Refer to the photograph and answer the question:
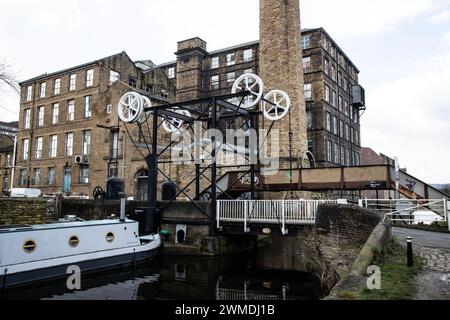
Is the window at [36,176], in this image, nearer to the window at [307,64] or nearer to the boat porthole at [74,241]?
the boat porthole at [74,241]

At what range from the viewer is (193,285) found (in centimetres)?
1205

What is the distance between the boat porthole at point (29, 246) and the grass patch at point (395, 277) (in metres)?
10.6

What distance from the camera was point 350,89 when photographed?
48031 mm

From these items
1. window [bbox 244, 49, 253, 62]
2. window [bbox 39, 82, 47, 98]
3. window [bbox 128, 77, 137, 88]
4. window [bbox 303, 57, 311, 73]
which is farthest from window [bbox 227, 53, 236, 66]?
window [bbox 39, 82, 47, 98]

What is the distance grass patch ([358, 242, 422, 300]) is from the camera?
544 centimetres

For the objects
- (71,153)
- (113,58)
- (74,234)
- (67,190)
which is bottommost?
(74,234)

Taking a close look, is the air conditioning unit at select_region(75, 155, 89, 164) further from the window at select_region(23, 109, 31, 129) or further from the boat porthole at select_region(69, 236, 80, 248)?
the boat porthole at select_region(69, 236, 80, 248)

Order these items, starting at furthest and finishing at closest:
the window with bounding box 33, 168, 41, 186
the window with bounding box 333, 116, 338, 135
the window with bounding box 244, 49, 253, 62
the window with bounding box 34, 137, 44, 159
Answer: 1. the window with bounding box 244, 49, 253, 62
2. the window with bounding box 333, 116, 338, 135
3. the window with bounding box 34, 137, 44, 159
4. the window with bounding box 33, 168, 41, 186

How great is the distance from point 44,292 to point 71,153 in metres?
24.7

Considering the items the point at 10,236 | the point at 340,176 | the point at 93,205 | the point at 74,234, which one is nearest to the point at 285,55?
the point at 340,176

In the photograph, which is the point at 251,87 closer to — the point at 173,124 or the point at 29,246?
the point at 173,124

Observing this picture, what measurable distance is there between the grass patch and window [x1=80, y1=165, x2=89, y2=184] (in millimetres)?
28604

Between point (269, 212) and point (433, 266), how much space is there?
28.5 feet
